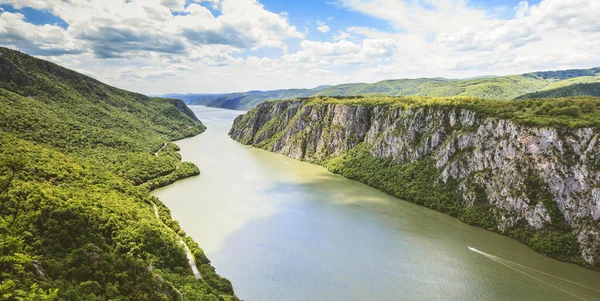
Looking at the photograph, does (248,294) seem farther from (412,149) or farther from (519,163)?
(412,149)

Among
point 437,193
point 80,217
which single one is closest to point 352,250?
point 437,193

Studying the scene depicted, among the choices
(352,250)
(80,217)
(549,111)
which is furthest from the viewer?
(549,111)

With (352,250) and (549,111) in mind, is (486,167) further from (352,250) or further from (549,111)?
(352,250)

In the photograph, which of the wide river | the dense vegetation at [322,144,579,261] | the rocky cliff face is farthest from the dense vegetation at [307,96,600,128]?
the wide river

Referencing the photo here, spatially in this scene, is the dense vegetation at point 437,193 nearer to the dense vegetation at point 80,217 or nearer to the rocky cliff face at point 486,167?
the rocky cliff face at point 486,167

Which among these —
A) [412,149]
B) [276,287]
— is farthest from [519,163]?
[276,287]

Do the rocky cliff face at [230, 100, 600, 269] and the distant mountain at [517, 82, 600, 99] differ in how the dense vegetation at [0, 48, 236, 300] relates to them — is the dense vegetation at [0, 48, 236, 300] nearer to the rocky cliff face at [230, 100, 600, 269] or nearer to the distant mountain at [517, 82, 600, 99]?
the rocky cliff face at [230, 100, 600, 269]
